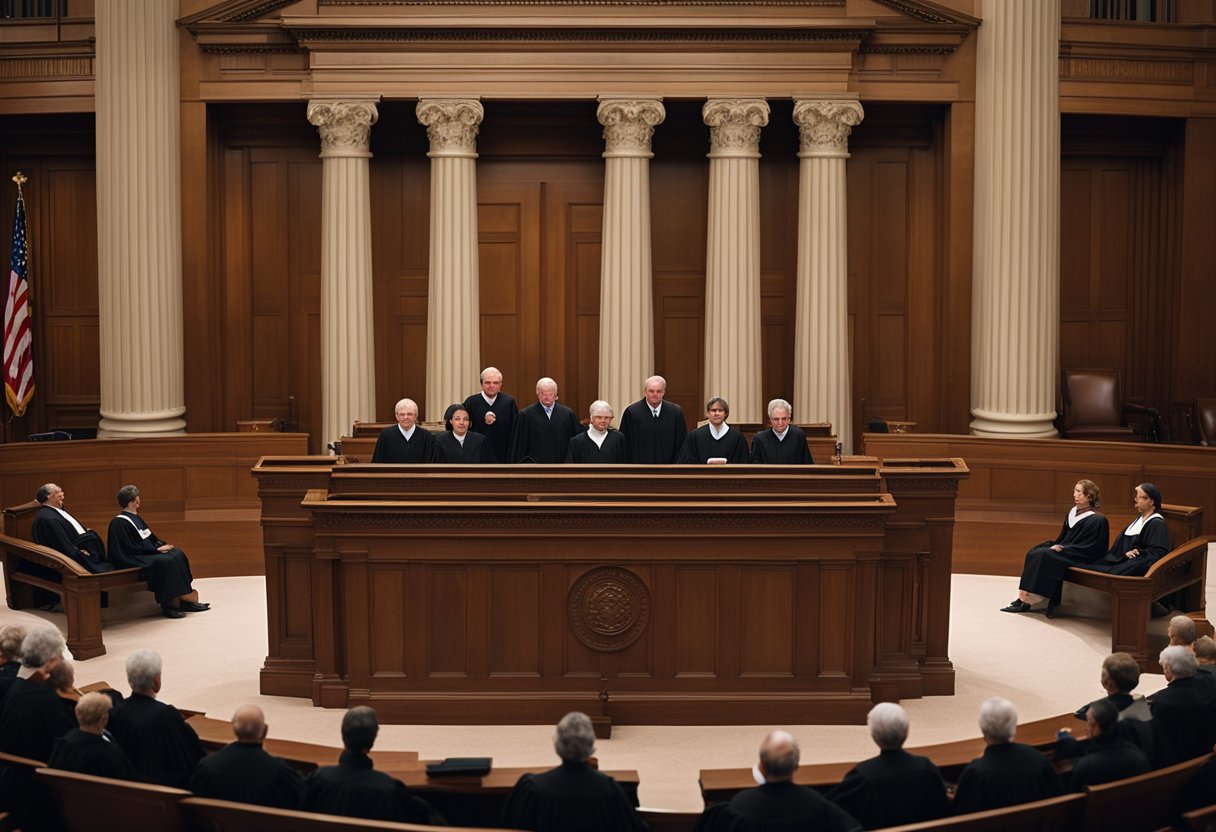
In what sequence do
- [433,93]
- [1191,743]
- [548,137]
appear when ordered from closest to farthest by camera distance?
[1191,743] < [433,93] < [548,137]

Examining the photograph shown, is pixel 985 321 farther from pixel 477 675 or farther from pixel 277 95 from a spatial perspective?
pixel 477 675

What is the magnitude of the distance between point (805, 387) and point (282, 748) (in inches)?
394

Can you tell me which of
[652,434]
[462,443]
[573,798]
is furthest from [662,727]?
[652,434]

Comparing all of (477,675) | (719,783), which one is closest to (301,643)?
(477,675)

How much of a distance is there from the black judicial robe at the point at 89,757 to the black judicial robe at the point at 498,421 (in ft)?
21.5

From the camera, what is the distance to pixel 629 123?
15.9 m

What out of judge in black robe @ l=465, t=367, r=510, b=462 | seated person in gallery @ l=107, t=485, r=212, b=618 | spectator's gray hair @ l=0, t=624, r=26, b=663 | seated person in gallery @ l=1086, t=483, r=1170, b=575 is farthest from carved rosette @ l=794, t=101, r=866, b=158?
spectator's gray hair @ l=0, t=624, r=26, b=663

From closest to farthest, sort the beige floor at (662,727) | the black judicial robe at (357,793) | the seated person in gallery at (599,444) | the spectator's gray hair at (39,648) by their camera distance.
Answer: the black judicial robe at (357,793) < the spectator's gray hair at (39,648) < the beige floor at (662,727) < the seated person in gallery at (599,444)

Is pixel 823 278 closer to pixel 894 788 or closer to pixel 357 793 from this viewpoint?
pixel 894 788

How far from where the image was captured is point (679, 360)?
17.3 m

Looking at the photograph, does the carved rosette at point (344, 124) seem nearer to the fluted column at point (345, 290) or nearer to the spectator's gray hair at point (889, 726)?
the fluted column at point (345, 290)

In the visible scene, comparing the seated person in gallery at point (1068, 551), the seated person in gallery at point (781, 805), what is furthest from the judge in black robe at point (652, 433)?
the seated person in gallery at point (781, 805)

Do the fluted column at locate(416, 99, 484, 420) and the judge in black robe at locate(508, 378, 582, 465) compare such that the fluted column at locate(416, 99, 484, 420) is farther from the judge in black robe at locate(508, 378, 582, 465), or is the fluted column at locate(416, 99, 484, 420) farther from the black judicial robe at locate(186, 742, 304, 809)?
the black judicial robe at locate(186, 742, 304, 809)

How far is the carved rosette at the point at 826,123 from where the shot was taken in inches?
628
